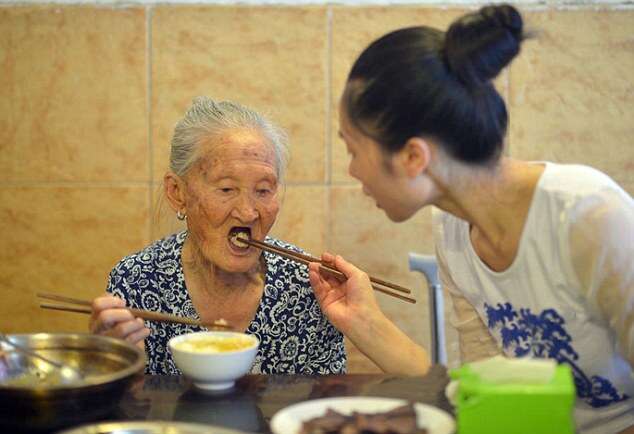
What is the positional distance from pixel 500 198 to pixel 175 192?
3.03ft

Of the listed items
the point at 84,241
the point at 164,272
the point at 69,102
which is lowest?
the point at 164,272

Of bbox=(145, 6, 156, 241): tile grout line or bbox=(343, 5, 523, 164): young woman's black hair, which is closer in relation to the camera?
bbox=(343, 5, 523, 164): young woman's black hair

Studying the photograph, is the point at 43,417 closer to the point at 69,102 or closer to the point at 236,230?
the point at 236,230

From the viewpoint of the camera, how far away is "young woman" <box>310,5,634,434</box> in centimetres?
137

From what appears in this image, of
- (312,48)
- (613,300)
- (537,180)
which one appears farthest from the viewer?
(312,48)

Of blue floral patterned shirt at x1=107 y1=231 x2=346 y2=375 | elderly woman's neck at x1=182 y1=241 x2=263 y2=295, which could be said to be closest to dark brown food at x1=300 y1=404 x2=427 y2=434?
blue floral patterned shirt at x1=107 y1=231 x2=346 y2=375

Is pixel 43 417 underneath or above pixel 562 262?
underneath

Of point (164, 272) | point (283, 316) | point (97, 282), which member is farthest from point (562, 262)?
point (97, 282)

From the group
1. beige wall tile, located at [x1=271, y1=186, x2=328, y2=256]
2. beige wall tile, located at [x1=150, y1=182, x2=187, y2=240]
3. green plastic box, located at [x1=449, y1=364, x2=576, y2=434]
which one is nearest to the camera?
green plastic box, located at [x1=449, y1=364, x2=576, y2=434]

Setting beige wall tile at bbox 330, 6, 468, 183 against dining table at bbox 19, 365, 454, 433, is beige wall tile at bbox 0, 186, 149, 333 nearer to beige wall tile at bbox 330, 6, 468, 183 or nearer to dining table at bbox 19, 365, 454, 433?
beige wall tile at bbox 330, 6, 468, 183

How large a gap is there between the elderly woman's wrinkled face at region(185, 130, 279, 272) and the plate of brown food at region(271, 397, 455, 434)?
2.24 feet

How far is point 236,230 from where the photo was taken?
1.96 meters

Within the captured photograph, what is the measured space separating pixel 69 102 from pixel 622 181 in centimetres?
187

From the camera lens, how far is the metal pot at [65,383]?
47.7 inches
